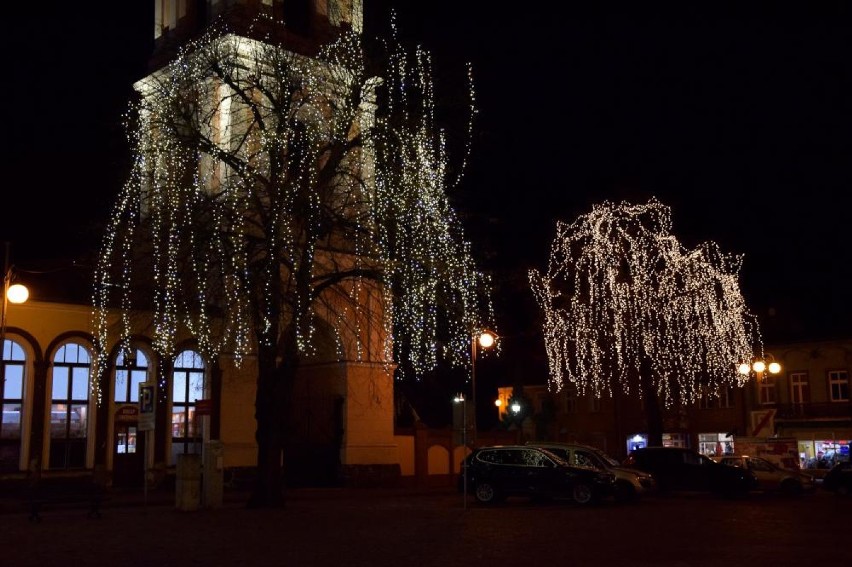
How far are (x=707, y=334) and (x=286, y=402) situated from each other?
19.2 metres

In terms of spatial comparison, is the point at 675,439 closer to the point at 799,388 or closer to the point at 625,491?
the point at 799,388

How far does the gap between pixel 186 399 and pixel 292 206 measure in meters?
14.5

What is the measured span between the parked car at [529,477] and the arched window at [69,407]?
1426 centimetres

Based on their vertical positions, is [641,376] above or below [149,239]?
below

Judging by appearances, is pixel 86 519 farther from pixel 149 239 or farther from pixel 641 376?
pixel 641 376

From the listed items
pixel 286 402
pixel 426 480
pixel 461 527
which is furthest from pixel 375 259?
pixel 426 480

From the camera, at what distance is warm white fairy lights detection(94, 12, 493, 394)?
26031mm

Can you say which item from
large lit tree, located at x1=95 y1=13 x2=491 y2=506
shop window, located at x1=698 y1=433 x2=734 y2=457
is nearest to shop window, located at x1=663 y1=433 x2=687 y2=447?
shop window, located at x1=698 y1=433 x2=734 y2=457

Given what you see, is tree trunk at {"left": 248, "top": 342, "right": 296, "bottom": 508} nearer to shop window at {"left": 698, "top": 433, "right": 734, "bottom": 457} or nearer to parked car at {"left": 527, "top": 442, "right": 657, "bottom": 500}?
parked car at {"left": 527, "top": 442, "right": 657, "bottom": 500}

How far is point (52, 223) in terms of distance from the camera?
155 ft

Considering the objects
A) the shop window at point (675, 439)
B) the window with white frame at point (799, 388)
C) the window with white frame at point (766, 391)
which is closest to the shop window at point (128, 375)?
the shop window at point (675, 439)

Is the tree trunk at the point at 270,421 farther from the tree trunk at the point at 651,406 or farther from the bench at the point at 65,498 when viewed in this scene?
the tree trunk at the point at 651,406

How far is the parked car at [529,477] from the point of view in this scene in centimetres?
2712

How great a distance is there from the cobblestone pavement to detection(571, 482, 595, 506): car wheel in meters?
0.40
